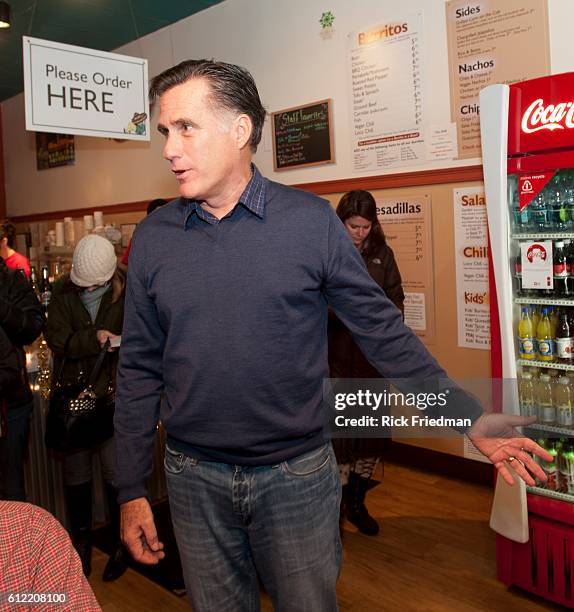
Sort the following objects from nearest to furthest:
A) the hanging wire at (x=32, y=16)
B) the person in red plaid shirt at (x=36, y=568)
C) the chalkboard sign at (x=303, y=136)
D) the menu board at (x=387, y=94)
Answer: the person in red plaid shirt at (x=36, y=568)
the menu board at (x=387, y=94)
the chalkboard sign at (x=303, y=136)
the hanging wire at (x=32, y=16)

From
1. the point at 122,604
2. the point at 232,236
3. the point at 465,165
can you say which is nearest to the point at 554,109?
the point at 465,165

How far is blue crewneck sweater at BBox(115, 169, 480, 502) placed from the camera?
1.42 m

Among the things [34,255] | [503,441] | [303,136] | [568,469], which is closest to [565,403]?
[568,469]

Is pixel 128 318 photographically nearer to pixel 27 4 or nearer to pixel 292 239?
pixel 292 239

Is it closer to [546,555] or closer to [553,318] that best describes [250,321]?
[553,318]

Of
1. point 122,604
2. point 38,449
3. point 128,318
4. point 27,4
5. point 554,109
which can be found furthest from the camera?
point 27,4

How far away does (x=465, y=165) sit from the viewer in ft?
12.6

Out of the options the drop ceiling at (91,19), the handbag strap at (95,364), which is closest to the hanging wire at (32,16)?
the drop ceiling at (91,19)

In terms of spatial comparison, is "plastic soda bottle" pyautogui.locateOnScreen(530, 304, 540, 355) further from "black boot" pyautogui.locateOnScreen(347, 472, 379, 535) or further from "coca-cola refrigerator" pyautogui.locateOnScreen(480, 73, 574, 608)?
"black boot" pyautogui.locateOnScreen(347, 472, 379, 535)

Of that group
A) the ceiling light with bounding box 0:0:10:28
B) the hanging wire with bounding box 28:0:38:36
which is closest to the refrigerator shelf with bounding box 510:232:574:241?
the ceiling light with bounding box 0:0:10:28

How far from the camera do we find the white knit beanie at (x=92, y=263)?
2949 mm

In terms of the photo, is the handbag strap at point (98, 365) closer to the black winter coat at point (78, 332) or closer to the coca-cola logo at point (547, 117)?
the black winter coat at point (78, 332)

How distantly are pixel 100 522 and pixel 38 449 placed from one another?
0.60 metres

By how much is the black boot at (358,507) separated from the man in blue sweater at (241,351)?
6.37ft
